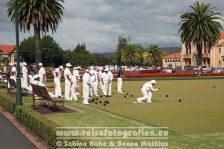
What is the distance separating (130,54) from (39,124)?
107225 millimetres

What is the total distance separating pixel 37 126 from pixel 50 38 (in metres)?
107

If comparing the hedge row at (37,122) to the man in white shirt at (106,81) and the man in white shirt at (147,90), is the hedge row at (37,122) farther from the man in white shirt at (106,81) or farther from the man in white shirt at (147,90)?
the man in white shirt at (106,81)

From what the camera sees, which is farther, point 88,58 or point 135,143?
point 88,58

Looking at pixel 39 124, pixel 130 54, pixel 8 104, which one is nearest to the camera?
pixel 39 124

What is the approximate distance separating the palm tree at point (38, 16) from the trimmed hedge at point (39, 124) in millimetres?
30851

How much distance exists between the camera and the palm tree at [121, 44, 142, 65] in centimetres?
10901

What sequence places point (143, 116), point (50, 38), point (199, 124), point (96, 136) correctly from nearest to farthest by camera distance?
point (96, 136)
point (199, 124)
point (143, 116)
point (50, 38)

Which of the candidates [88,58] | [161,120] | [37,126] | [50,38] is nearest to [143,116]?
[161,120]

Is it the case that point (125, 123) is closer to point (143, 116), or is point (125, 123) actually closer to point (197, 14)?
point (143, 116)

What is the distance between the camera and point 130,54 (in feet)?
387

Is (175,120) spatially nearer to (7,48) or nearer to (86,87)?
(86,87)

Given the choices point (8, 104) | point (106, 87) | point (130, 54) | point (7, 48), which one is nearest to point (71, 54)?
point (130, 54)

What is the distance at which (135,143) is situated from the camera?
9141mm

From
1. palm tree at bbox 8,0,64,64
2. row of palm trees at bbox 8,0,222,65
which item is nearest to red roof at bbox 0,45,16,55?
row of palm trees at bbox 8,0,222,65
